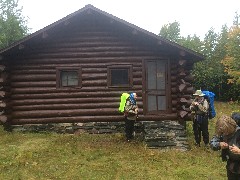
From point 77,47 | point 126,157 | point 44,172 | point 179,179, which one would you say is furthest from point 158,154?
point 77,47

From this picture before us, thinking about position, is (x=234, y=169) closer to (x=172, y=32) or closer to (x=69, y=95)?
(x=69, y=95)

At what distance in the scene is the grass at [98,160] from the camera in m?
9.67

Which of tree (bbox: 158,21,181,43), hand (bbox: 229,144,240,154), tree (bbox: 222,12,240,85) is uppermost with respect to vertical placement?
tree (bbox: 158,21,181,43)

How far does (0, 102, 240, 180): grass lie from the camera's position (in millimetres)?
9672

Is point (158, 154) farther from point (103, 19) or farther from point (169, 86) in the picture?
point (103, 19)

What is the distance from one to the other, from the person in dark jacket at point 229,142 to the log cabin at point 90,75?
9161 mm

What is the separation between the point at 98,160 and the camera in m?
11.1

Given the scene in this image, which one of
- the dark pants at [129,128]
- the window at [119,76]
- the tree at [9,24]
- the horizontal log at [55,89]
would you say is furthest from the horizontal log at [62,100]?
the tree at [9,24]

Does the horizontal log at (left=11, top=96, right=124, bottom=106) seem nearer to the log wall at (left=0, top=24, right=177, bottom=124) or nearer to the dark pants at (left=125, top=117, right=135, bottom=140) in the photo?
the log wall at (left=0, top=24, right=177, bottom=124)

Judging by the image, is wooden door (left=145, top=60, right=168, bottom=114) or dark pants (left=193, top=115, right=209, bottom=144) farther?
wooden door (left=145, top=60, right=168, bottom=114)

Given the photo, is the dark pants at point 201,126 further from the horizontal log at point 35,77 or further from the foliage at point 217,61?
the foliage at point 217,61

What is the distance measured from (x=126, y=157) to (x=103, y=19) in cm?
682

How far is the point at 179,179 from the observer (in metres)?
9.24

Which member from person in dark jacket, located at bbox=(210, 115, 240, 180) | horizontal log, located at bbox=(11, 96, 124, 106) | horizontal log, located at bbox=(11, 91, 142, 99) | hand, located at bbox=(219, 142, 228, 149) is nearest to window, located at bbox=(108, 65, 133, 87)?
horizontal log, located at bbox=(11, 91, 142, 99)
